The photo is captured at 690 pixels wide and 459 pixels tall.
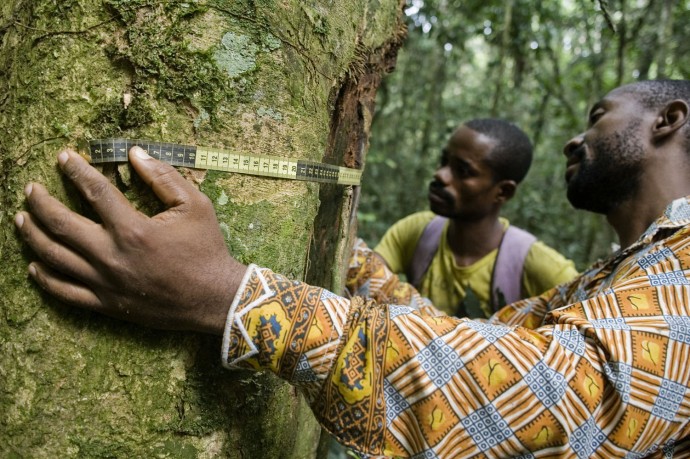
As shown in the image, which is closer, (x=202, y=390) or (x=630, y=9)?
(x=202, y=390)

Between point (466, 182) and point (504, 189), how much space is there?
0.38m

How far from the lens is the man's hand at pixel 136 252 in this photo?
934 mm

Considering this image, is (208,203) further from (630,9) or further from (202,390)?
(630,9)

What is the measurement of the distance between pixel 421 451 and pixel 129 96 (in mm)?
1011

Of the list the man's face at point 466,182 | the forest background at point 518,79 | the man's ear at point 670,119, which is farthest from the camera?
the forest background at point 518,79

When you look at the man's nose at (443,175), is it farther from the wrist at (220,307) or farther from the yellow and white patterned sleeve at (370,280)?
the wrist at (220,307)

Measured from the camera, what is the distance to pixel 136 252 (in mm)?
930

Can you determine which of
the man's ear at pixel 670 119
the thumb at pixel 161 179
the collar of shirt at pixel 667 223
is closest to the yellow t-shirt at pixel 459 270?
the man's ear at pixel 670 119

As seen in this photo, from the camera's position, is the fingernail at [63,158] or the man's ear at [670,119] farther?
the man's ear at [670,119]

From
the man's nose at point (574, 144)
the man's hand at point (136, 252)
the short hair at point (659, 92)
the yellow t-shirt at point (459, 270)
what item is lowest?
the yellow t-shirt at point (459, 270)

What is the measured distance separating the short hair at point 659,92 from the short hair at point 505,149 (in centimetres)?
148

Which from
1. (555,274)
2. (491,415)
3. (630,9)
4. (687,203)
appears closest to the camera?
(491,415)

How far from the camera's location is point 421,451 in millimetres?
1073

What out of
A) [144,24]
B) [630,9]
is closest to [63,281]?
[144,24]
